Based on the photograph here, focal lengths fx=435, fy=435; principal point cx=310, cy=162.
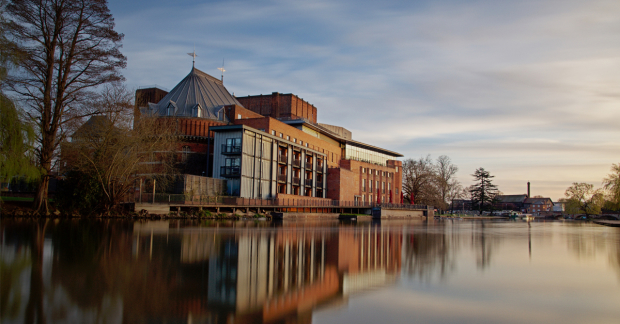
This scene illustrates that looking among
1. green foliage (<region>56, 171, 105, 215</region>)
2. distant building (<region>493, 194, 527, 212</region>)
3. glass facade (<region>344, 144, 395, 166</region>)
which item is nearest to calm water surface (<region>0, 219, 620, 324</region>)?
green foliage (<region>56, 171, 105, 215</region>)

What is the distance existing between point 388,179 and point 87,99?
222 feet

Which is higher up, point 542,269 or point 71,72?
point 71,72

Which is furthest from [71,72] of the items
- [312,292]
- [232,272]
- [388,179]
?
[388,179]

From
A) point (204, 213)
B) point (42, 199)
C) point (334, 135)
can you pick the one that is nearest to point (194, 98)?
point (334, 135)

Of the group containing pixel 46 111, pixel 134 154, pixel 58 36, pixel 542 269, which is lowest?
pixel 542 269

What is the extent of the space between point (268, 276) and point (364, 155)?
8110cm

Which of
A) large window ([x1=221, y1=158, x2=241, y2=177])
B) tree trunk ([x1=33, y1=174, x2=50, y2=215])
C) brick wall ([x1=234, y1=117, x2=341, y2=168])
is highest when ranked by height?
brick wall ([x1=234, y1=117, x2=341, y2=168])

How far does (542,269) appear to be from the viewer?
1180 centimetres

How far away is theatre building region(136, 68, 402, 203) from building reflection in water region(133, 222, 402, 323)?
29.2 m

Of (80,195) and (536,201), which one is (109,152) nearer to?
(80,195)

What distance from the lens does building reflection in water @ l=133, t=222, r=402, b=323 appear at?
6496mm

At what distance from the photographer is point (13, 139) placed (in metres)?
19.5

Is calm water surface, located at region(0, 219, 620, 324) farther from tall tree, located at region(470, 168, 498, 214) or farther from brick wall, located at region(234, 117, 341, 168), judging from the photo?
tall tree, located at region(470, 168, 498, 214)

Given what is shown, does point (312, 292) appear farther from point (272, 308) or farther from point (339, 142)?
point (339, 142)
